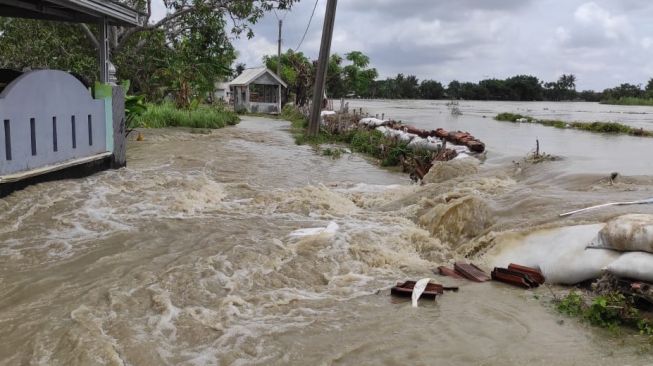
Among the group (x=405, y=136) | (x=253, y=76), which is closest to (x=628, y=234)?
(x=405, y=136)

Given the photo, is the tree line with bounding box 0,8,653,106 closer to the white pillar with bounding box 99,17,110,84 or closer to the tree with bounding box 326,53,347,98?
the white pillar with bounding box 99,17,110,84

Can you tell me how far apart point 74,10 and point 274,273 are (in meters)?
6.71

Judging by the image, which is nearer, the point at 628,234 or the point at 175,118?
the point at 628,234

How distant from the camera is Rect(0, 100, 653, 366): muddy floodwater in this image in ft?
11.3

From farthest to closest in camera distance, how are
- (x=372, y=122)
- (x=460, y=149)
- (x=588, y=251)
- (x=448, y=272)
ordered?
1. (x=372, y=122)
2. (x=460, y=149)
3. (x=448, y=272)
4. (x=588, y=251)

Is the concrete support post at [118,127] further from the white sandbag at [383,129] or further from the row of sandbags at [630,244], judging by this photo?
the white sandbag at [383,129]

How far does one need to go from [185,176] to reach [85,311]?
240 inches

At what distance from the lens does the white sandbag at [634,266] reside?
392 cm

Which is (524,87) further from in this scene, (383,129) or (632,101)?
(383,129)

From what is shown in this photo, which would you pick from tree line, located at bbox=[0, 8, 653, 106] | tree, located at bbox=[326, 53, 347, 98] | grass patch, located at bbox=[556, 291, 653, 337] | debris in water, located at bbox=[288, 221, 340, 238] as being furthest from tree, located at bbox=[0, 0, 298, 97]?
tree, located at bbox=[326, 53, 347, 98]

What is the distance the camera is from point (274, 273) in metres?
5.02

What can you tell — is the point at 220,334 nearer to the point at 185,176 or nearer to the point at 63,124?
the point at 63,124

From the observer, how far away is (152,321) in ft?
12.5

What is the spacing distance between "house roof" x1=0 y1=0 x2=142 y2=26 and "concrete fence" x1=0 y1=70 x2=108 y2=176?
1.04m
